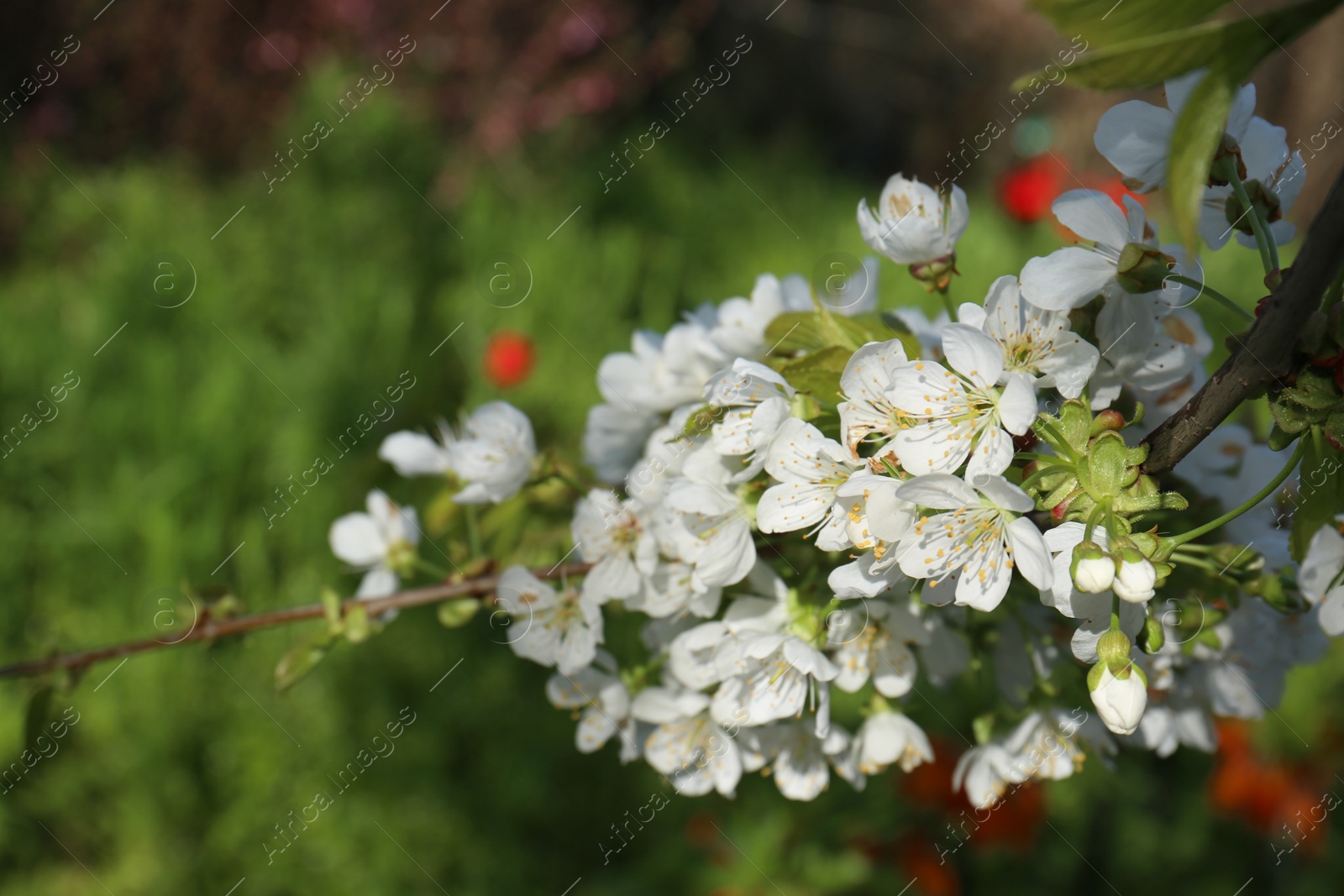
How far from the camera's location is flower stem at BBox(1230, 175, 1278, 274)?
53 centimetres

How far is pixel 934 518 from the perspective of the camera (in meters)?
0.50

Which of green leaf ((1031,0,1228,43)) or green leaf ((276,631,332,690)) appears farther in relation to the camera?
green leaf ((276,631,332,690))

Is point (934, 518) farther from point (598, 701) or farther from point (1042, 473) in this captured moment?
point (598, 701)

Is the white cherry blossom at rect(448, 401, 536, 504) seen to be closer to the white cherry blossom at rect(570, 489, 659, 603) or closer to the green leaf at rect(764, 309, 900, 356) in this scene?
the white cherry blossom at rect(570, 489, 659, 603)

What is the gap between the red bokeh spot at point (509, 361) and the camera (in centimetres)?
215

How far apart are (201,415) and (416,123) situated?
138 cm

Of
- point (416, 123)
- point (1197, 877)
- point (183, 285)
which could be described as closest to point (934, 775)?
point (1197, 877)

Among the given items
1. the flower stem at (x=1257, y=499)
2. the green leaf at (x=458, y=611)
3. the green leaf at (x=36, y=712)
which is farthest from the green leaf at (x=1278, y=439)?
the green leaf at (x=36, y=712)

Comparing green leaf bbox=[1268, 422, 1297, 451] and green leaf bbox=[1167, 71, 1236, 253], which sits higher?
green leaf bbox=[1167, 71, 1236, 253]

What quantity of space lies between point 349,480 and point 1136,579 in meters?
1.83

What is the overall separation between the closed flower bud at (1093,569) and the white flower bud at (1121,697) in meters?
0.07

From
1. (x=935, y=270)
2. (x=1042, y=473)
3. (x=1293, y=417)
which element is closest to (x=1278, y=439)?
(x=1293, y=417)

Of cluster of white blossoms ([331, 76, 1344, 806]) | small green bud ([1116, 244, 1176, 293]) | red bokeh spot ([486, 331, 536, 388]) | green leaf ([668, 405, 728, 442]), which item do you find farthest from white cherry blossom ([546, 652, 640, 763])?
red bokeh spot ([486, 331, 536, 388])

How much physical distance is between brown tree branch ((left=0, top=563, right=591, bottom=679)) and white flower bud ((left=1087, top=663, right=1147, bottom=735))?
0.40 metres
